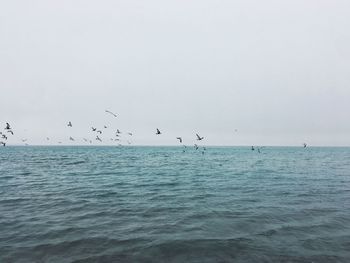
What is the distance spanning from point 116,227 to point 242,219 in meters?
6.99

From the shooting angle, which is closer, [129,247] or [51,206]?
[129,247]

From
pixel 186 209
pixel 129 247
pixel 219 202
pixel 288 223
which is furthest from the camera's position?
pixel 219 202

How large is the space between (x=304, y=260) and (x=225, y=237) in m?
3.75

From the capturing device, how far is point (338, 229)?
53.5 feet

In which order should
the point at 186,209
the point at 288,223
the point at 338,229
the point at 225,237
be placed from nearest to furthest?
the point at 225,237 → the point at 338,229 → the point at 288,223 → the point at 186,209

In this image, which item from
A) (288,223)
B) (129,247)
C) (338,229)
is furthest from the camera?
(288,223)

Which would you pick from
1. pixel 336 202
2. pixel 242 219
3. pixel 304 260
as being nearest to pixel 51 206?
pixel 242 219

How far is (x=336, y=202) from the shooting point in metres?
24.0

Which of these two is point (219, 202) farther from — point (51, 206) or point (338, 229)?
point (51, 206)

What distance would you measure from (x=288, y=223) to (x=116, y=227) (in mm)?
9139

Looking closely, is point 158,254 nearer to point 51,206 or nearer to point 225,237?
point 225,237

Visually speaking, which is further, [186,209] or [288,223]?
[186,209]

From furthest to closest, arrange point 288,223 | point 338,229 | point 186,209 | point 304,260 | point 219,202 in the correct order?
point 219,202, point 186,209, point 288,223, point 338,229, point 304,260

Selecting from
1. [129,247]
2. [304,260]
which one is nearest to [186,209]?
[129,247]
